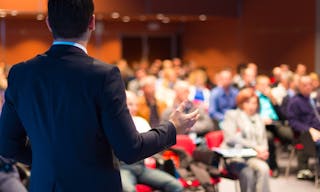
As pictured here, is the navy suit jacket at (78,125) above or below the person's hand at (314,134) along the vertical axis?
above

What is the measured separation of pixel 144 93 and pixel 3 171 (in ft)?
12.6

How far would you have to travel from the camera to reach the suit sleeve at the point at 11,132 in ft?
6.53

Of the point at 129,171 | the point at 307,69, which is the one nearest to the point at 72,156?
the point at 129,171

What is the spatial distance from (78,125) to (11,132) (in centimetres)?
31

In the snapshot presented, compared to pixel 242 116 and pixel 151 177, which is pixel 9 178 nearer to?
pixel 151 177

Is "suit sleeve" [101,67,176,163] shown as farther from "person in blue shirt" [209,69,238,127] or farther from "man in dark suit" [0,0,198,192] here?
"person in blue shirt" [209,69,238,127]

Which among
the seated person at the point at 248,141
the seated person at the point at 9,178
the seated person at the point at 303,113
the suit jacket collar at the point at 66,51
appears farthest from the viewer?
the seated person at the point at 303,113

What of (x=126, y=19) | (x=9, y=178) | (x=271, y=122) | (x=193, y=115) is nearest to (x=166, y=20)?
(x=126, y=19)

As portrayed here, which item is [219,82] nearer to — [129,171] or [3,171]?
[129,171]

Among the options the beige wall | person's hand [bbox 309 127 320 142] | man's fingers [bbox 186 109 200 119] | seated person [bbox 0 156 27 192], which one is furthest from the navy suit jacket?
the beige wall

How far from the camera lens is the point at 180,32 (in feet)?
68.9

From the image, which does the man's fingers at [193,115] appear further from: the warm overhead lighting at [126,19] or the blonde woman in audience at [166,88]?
the warm overhead lighting at [126,19]

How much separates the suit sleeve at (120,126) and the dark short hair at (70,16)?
18 centimetres

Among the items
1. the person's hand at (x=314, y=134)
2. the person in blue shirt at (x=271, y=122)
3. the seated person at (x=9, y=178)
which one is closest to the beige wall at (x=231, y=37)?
the person in blue shirt at (x=271, y=122)
